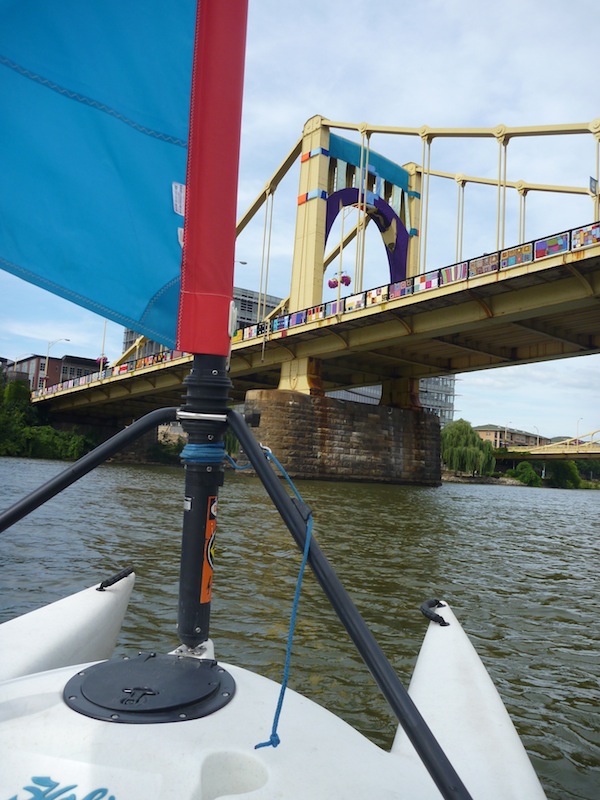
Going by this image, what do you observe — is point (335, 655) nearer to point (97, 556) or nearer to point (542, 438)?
point (97, 556)

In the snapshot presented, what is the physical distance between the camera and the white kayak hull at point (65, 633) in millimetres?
2012

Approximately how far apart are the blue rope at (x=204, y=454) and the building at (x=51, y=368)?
54725 millimetres

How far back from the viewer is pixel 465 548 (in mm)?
8094

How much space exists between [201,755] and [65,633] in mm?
1201

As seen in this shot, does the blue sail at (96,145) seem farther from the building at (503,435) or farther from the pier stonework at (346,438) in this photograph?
the building at (503,435)

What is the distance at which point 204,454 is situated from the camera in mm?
1730

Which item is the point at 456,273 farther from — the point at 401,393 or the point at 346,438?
the point at 401,393

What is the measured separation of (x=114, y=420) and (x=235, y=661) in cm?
4749

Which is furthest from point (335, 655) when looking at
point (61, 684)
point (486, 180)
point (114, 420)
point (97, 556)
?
point (114, 420)

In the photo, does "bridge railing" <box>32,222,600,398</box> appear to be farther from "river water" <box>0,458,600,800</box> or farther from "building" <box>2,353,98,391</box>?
"building" <box>2,353,98,391</box>

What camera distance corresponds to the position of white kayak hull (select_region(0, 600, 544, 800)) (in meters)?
1.15

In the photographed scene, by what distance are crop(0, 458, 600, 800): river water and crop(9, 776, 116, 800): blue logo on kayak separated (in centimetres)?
38

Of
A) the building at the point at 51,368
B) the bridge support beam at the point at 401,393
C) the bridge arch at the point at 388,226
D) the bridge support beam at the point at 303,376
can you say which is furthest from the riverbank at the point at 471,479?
the building at the point at 51,368

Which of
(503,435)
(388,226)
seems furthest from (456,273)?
(503,435)
